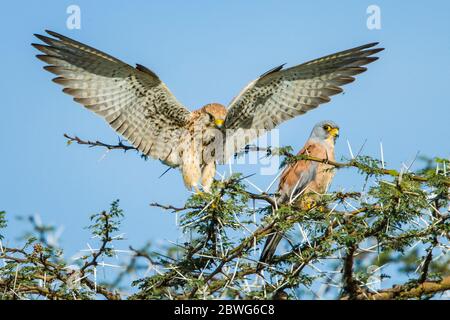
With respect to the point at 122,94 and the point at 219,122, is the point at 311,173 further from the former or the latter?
the point at 122,94

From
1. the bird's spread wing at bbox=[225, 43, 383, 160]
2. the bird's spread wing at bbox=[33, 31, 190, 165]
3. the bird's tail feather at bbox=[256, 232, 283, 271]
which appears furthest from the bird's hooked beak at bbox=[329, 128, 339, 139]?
the bird's tail feather at bbox=[256, 232, 283, 271]

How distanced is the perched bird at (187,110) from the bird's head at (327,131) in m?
0.47

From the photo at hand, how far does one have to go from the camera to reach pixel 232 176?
179 inches

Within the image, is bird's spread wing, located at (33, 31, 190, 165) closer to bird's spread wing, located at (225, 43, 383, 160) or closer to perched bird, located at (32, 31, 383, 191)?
perched bird, located at (32, 31, 383, 191)

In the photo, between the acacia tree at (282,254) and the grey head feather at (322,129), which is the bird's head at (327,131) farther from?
the acacia tree at (282,254)

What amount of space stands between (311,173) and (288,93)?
0.73m

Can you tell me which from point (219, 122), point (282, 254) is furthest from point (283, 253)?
point (219, 122)

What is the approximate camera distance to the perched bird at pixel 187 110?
6461 millimetres

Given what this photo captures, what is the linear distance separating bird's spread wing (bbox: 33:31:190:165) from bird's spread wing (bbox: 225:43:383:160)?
49 cm

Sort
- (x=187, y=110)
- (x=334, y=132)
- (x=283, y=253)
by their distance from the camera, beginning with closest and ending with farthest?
1. (x=283, y=253)
2. (x=187, y=110)
3. (x=334, y=132)

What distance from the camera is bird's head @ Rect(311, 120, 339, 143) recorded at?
7219 millimetres

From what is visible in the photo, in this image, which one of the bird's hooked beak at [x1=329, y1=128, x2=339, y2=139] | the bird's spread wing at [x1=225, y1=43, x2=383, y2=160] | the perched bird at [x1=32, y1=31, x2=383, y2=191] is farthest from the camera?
the bird's hooked beak at [x1=329, y1=128, x2=339, y2=139]

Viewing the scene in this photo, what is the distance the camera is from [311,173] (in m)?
6.68

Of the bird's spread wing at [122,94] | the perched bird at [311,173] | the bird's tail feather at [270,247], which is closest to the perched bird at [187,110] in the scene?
Result: the bird's spread wing at [122,94]
